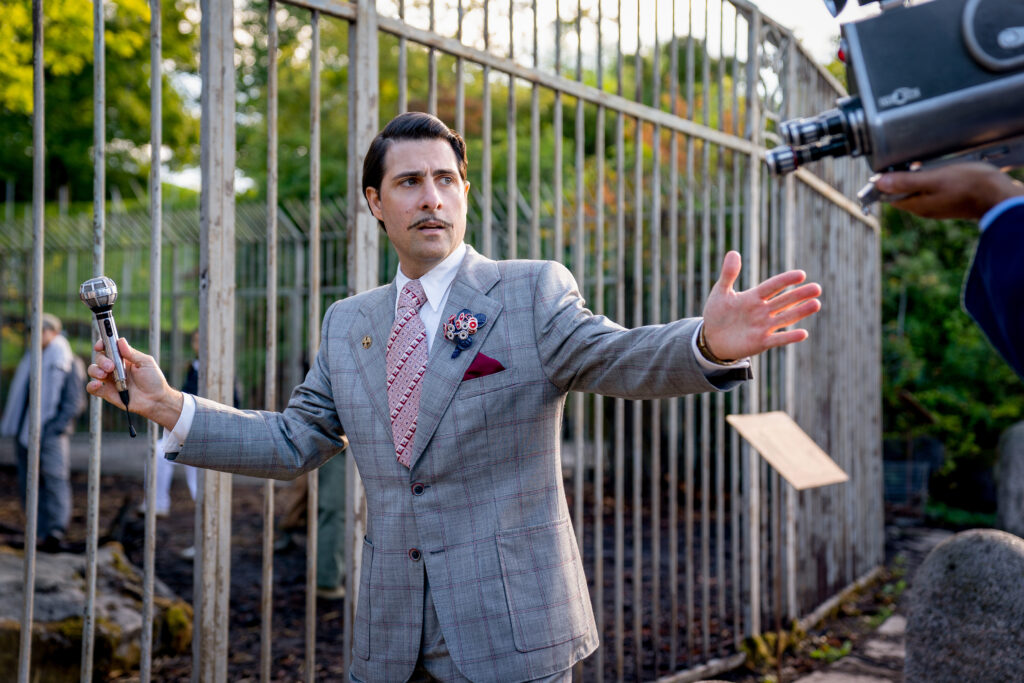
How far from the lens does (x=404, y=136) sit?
2316mm

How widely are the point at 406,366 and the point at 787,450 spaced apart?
257cm

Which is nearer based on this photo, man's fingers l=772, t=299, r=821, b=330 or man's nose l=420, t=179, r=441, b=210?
man's fingers l=772, t=299, r=821, b=330

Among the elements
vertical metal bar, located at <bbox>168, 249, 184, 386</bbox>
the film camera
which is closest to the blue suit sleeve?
the film camera

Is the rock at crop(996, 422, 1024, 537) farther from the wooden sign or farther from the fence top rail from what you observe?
the wooden sign

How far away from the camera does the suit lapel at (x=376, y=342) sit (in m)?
2.24

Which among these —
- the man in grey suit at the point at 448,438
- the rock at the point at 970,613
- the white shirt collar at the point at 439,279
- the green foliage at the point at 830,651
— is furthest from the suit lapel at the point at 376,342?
the green foliage at the point at 830,651

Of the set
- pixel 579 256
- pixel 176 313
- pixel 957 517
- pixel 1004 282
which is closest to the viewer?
pixel 1004 282

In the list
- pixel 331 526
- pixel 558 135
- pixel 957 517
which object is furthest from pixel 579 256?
pixel 957 517

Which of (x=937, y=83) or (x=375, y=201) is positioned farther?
(x=375, y=201)

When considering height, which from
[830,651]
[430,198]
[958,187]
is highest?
[430,198]

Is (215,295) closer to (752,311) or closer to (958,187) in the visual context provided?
(752,311)

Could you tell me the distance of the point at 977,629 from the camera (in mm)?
3279

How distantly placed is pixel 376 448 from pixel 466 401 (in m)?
0.27

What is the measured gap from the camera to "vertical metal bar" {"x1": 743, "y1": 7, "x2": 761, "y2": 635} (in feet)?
16.8
